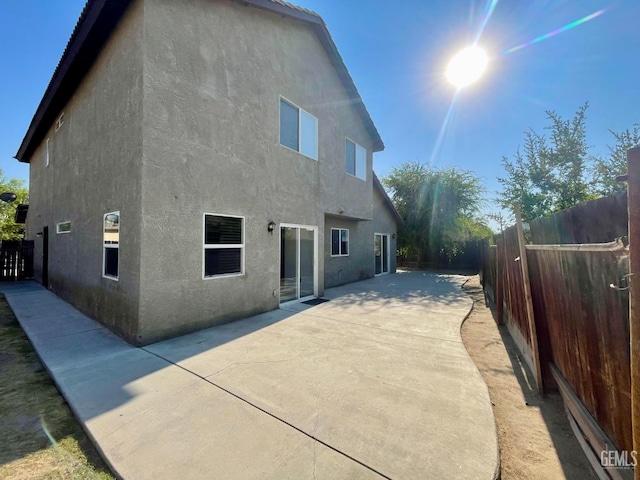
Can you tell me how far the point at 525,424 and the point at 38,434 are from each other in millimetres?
4905

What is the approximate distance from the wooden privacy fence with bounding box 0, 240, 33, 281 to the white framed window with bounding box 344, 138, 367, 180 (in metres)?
15.2

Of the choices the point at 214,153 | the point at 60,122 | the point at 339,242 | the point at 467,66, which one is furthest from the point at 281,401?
the point at 60,122

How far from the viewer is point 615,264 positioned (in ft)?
6.09

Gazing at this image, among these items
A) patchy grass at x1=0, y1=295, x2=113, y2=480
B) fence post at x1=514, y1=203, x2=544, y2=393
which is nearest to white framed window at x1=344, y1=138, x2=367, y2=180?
fence post at x1=514, y1=203, x2=544, y2=393

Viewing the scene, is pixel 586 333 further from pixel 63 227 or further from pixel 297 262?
pixel 63 227

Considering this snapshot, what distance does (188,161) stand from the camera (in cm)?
531

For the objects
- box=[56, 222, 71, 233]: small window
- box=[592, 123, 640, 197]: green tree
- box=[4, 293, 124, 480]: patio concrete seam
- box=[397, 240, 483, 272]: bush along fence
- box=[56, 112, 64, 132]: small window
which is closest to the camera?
box=[4, 293, 124, 480]: patio concrete seam

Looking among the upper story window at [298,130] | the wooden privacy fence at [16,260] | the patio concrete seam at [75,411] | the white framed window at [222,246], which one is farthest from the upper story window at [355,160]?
the wooden privacy fence at [16,260]

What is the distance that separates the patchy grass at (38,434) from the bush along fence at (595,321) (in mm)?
3710

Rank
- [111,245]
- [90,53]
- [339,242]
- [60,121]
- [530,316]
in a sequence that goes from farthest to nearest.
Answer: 1. [339,242]
2. [60,121]
3. [90,53]
4. [111,245]
5. [530,316]

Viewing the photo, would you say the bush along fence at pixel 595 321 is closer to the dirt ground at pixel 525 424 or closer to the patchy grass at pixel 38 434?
the dirt ground at pixel 525 424

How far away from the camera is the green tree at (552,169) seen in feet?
40.1

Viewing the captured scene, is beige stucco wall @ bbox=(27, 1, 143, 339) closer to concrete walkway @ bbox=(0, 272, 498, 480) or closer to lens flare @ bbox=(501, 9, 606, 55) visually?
concrete walkway @ bbox=(0, 272, 498, 480)

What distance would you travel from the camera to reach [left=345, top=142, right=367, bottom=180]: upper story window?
1112 centimetres
